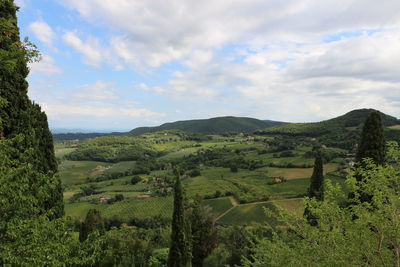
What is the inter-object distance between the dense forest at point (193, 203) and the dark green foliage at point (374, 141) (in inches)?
3.8

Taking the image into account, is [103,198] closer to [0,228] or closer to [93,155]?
[93,155]

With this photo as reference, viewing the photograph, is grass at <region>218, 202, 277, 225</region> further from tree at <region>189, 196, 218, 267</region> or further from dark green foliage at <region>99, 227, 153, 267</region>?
dark green foliage at <region>99, 227, 153, 267</region>

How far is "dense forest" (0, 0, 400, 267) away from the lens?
8.62 m

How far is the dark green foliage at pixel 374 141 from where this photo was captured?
2233 cm

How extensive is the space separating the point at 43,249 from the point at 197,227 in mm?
31705

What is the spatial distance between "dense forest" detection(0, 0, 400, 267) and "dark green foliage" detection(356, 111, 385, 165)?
96mm

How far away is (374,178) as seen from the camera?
994cm

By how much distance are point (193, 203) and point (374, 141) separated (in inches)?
1082

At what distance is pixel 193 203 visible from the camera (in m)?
40.6

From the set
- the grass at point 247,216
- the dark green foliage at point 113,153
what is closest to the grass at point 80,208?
the grass at point 247,216

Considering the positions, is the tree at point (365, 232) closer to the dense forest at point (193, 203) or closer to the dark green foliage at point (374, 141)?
the dense forest at point (193, 203)

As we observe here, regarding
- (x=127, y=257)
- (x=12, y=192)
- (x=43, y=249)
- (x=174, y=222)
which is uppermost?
(x=12, y=192)

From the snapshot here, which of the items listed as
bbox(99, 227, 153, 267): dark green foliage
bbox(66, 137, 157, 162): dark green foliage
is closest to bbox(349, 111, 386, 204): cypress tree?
bbox(99, 227, 153, 267): dark green foliage

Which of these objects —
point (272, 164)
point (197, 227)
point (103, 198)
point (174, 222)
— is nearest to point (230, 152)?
point (272, 164)
